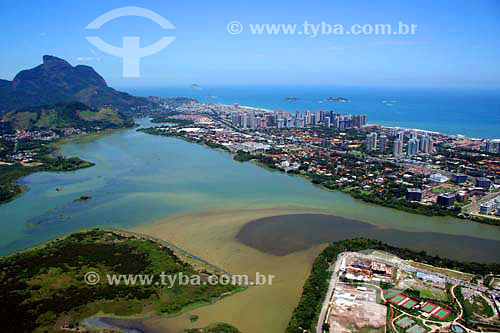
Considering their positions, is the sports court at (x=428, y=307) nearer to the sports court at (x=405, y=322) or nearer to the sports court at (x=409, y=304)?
the sports court at (x=409, y=304)

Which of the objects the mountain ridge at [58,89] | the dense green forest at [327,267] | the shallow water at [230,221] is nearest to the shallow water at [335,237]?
the shallow water at [230,221]

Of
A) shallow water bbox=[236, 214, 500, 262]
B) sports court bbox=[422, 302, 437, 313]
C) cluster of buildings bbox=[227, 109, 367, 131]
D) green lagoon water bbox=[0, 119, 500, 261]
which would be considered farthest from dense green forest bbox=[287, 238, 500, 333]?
cluster of buildings bbox=[227, 109, 367, 131]

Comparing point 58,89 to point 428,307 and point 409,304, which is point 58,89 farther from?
point 428,307

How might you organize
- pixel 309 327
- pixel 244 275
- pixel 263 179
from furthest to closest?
1. pixel 263 179
2. pixel 244 275
3. pixel 309 327

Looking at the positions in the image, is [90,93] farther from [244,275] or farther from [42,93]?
[244,275]

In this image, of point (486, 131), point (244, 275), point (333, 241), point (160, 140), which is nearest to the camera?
point (244, 275)

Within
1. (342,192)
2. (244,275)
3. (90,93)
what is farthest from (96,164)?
(90,93)
